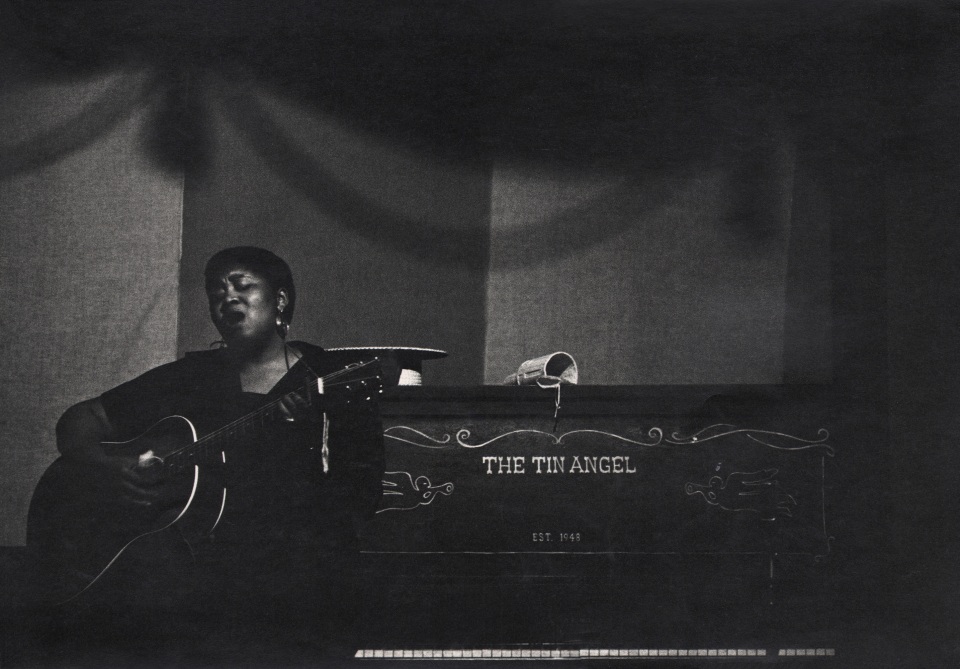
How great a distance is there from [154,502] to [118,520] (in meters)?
0.14

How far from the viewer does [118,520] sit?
3020 millimetres

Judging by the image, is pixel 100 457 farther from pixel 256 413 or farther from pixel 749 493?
pixel 749 493

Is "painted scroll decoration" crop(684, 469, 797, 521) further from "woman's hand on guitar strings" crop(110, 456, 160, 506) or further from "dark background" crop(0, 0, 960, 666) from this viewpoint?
"woman's hand on guitar strings" crop(110, 456, 160, 506)

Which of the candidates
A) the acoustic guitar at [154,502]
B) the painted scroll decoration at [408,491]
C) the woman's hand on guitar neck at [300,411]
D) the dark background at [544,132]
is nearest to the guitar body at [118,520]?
the acoustic guitar at [154,502]

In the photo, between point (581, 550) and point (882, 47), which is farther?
point (882, 47)

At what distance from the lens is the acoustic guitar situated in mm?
2990

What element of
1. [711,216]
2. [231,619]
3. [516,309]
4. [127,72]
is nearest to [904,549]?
[711,216]

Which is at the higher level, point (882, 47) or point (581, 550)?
point (882, 47)

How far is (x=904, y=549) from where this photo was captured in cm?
299

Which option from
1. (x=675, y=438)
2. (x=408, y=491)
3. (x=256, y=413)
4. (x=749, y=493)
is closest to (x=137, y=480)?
(x=256, y=413)

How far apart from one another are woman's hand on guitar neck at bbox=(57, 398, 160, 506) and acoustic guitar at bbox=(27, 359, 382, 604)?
0.02 meters

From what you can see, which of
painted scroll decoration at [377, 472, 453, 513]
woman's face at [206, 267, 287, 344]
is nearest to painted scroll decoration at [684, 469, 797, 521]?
painted scroll decoration at [377, 472, 453, 513]

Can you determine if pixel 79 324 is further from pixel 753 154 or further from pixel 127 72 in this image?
pixel 753 154

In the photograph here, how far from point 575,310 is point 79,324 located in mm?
1674
